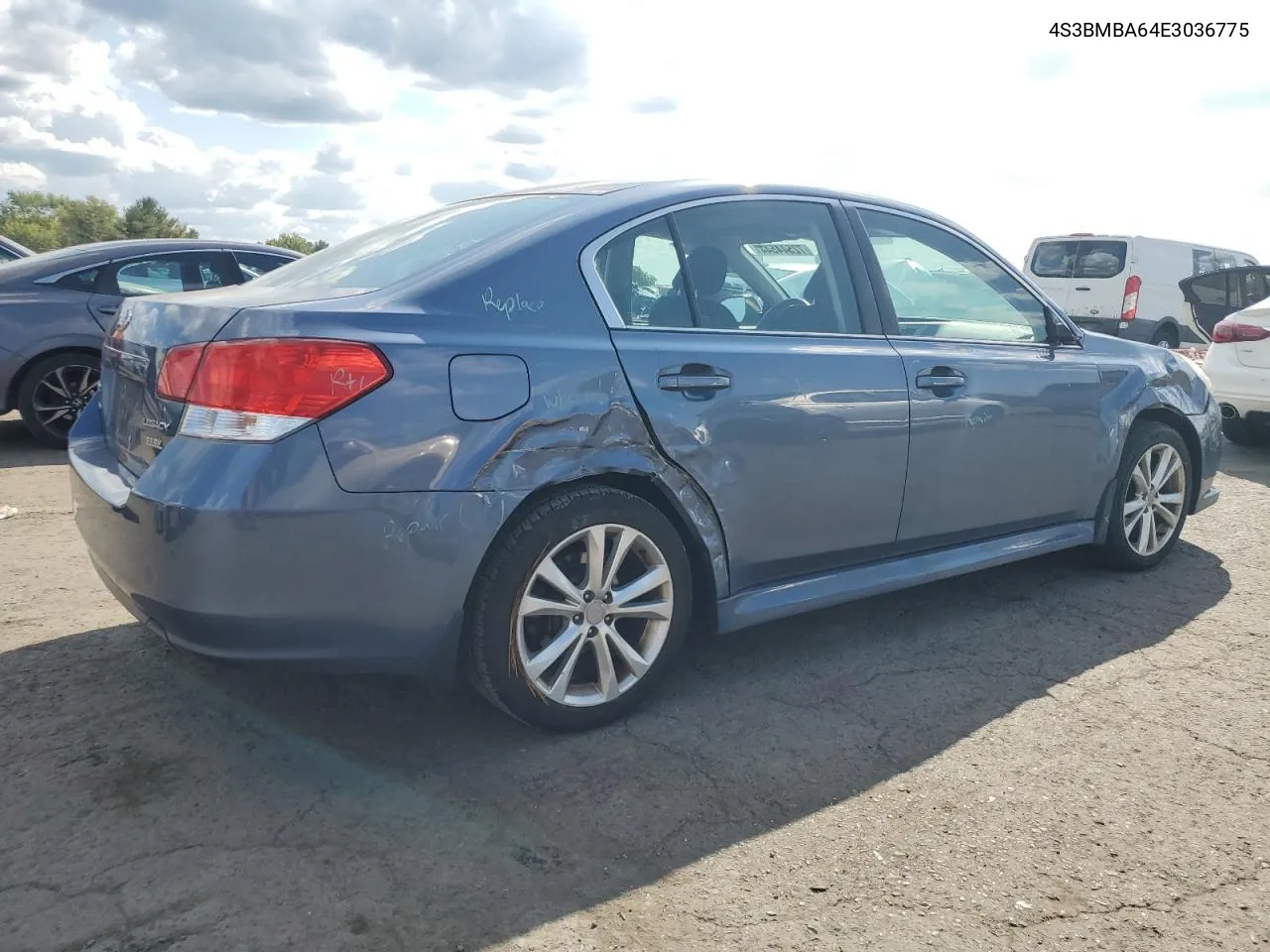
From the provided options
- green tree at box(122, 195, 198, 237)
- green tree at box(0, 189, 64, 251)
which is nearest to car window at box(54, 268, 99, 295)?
green tree at box(122, 195, 198, 237)

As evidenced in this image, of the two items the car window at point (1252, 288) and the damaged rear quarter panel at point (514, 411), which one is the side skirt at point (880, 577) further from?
the car window at point (1252, 288)

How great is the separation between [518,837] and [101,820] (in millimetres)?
991

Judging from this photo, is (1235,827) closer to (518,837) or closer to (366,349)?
(518,837)

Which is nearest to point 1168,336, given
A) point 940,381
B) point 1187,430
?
point 1187,430

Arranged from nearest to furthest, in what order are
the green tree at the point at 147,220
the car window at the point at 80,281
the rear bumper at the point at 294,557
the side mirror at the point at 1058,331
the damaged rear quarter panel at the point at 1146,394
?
1. the rear bumper at the point at 294,557
2. the side mirror at the point at 1058,331
3. the damaged rear quarter panel at the point at 1146,394
4. the car window at the point at 80,281
5. the green tree at the point at 147,220

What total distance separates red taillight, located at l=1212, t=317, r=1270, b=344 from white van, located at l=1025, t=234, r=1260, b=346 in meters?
7.67

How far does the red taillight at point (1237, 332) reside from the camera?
832 centimetres

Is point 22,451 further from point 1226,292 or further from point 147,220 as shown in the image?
point 147,220

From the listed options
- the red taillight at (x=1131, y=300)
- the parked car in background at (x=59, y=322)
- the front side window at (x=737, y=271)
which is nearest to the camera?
the front side window at (x=737, y=271)

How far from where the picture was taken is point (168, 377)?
293cm

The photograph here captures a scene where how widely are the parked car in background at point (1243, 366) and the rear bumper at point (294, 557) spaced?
7123 mm

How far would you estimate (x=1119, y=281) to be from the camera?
16.3 metres

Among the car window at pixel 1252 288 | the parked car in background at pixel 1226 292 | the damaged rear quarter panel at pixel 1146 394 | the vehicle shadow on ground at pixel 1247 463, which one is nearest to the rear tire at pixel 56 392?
the damaged rear quarter panel at pixel 1146 394

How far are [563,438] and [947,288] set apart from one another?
6.47ft
